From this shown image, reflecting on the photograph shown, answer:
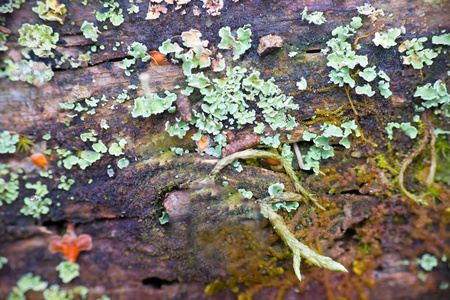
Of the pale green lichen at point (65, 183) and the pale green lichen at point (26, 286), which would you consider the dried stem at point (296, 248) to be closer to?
the pale green lichen at point (65, 183)


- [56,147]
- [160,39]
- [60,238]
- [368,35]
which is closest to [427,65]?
[368,35]

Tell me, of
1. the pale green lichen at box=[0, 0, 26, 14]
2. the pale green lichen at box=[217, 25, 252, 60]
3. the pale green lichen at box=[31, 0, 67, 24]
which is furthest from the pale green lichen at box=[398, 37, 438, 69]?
the pale green lichen at box=[0, 0, 26, 14]

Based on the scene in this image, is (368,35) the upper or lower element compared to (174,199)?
upper

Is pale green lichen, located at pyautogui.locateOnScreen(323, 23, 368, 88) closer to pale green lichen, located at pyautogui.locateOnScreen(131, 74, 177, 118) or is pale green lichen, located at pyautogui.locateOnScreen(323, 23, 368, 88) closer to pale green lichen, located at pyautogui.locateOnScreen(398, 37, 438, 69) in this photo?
pale green lichen, located at pyautogui.locateOnScreen(398, 37, 438, 69)

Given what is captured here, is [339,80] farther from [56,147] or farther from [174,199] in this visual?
[56,147]

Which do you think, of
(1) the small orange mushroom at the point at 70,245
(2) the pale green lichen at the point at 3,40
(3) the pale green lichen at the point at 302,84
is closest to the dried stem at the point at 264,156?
(3) the pale green lichen at the point at 302,84

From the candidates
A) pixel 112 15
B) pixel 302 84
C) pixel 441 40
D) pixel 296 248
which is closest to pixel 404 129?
pixel 441 40

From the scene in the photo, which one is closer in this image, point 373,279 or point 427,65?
point 427,65
